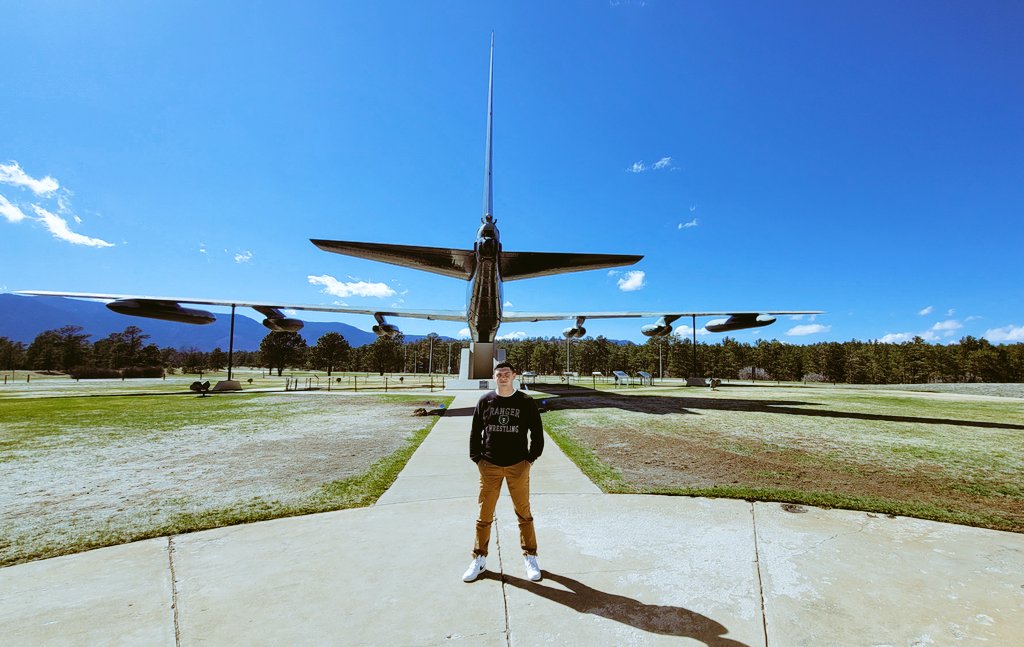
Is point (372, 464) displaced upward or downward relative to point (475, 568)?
downward

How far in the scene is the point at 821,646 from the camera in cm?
248

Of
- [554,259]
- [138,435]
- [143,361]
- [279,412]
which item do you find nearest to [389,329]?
[279,412]

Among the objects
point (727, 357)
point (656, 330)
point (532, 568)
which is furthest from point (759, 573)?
point (727, 357)

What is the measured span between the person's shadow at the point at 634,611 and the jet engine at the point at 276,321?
82.8ft

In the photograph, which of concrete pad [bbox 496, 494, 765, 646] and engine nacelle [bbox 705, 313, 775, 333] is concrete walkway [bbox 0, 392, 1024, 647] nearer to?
concrete pad [bbox 496, 494, 765, 646]

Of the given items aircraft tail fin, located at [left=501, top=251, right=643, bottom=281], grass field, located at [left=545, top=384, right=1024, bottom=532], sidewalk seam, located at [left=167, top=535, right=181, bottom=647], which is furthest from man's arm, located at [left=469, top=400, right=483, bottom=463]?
aircraft tail fin, located at [left=501, top=251, right=643, bottom=281]

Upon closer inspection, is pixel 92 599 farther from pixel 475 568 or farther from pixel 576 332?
pixel 576 332

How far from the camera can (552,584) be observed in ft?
10.5

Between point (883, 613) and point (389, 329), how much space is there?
25.2 m

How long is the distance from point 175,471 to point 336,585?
5570 millimetres

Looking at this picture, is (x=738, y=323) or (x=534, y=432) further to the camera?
(x=738, y=323)

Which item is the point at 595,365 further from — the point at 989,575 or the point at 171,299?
the point at 989,575

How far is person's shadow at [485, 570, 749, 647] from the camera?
2.59 meters

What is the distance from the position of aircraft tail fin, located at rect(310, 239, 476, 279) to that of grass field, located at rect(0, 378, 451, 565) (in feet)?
18.1
